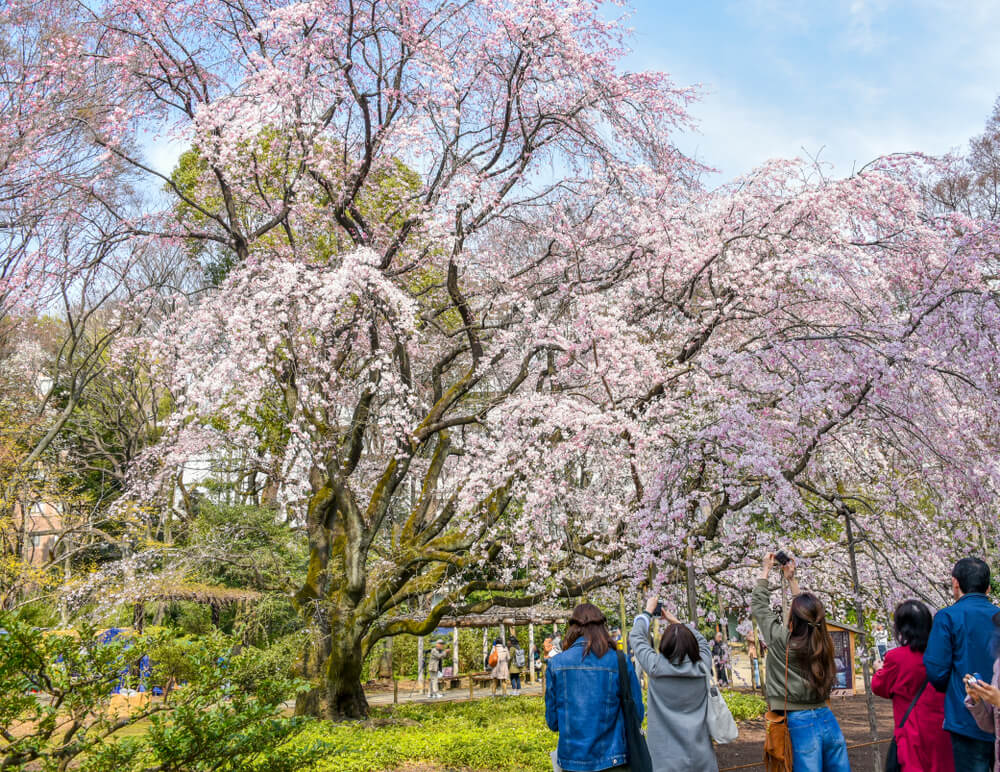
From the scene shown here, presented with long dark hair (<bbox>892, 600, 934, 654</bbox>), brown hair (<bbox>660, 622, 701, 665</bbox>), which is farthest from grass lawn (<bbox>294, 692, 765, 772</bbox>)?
long dark hair (<bbox>892, 600, 934, 654</bbox>)

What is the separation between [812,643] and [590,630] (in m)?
1.03

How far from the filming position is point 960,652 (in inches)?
114

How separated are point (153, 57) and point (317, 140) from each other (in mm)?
2406

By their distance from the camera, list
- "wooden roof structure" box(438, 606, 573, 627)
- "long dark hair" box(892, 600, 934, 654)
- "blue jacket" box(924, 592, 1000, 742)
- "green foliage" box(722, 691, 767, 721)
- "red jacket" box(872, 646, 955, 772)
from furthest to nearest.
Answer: "wooden roof structure" box(438, 606, 573, 627), "green foliage" box(722, 691, 767, 721), "long dark hair" box(892, 600, 934, 654), "red jacket" box(872, 646, 955, 772), "blue jacket" box(924, 592, 1000, 742)

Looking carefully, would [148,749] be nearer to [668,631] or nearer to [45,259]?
[668,631]

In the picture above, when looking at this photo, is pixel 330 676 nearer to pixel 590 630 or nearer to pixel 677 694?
pixel 677 694

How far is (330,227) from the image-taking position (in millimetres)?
10719

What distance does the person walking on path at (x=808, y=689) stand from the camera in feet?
10.8

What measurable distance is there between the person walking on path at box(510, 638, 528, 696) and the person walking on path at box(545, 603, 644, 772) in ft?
41.9

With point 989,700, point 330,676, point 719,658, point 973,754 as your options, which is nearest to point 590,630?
point 989,700

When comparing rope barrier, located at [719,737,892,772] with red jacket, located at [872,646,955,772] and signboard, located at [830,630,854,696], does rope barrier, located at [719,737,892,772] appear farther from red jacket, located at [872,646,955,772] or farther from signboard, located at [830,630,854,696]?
red jacket, located at [872,646,955,772]

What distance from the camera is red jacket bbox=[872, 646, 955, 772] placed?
10.6 ft

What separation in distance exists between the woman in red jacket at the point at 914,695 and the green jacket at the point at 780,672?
1.27ft

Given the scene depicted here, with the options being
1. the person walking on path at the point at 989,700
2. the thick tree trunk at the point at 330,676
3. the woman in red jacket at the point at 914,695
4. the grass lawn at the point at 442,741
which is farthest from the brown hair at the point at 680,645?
the thick tree trunk at the point at 330,676
